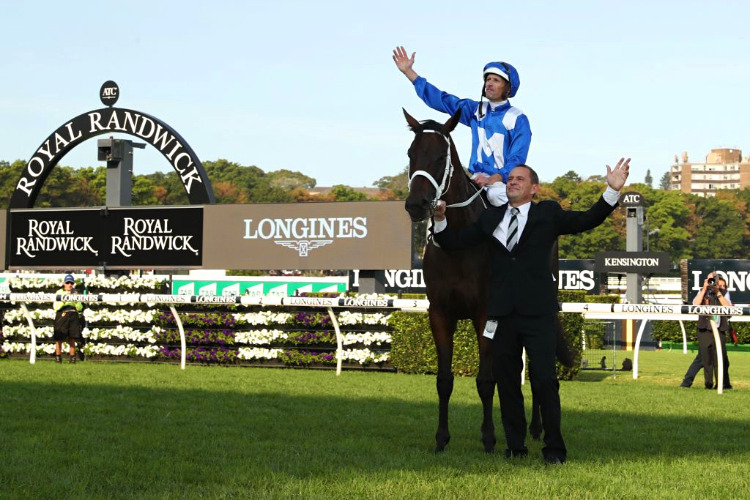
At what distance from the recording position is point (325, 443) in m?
6.86

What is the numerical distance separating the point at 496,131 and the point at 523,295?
137 centimetres

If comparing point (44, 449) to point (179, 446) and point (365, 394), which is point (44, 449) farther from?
point (365, 394)

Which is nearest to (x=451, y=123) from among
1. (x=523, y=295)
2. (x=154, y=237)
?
(x=523, y=295)

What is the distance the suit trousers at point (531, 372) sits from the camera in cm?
627

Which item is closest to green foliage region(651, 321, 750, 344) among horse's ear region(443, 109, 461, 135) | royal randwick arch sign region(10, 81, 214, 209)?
royal randwick arch sign region(10, 81, 214, 209)

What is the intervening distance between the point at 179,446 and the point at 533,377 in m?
2.31

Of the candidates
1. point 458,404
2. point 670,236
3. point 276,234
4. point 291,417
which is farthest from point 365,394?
point 670,236

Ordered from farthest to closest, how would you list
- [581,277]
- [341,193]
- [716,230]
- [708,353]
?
[341,193] → [716,230] → [581,277] → [708,353]

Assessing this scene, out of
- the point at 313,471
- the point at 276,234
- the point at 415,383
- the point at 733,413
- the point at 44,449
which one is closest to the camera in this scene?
the point at 313,471

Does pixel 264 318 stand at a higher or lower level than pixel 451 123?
lower

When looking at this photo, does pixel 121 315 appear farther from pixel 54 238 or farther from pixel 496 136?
pixel 496 136

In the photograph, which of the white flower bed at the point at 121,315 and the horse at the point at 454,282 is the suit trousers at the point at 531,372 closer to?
the horse at the point at 454,282

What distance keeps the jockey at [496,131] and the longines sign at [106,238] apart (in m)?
12.3

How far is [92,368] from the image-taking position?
14312 mm
